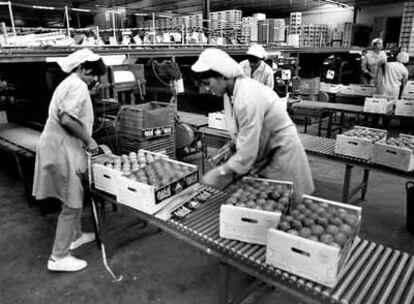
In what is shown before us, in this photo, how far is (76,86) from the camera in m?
2.27

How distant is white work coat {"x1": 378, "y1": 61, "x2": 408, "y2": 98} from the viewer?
659 centimetres

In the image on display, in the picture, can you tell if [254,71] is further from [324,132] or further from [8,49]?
[324,132]

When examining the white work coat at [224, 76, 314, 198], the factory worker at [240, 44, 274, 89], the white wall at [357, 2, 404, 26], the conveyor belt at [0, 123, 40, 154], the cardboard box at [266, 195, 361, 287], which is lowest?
the conveyor belt at [0, 123, 40, 154]

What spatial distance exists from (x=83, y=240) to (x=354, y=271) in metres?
2.23

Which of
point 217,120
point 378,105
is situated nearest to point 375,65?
point 378,105

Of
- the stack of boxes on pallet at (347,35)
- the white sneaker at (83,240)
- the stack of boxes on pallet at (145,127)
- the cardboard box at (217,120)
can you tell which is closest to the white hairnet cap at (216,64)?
the stack of boxes on pallet at (145,127)

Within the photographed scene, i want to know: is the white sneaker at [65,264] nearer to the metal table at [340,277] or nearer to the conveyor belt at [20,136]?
the metal table at [340,277]

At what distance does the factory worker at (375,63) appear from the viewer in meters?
6.99

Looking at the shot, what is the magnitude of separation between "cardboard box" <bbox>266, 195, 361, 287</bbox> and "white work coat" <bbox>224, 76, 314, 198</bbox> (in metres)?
0.50

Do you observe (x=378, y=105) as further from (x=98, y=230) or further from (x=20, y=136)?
(x=20, y=136)

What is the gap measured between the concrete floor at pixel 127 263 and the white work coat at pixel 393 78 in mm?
3712

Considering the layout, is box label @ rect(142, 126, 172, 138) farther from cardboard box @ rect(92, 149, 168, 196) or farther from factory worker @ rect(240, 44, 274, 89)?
factory worker @ rect(240, 44, 274, 89)

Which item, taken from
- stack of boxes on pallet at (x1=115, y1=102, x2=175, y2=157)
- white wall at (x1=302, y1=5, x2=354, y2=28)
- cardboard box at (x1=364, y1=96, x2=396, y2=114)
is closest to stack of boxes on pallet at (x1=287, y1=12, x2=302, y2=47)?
cardboard box at (x1=364, y1=96, x2=396, y2=114)

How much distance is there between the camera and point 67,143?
2.38 m
